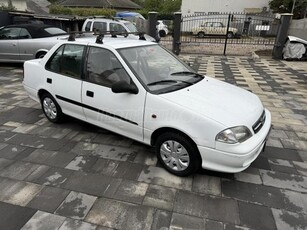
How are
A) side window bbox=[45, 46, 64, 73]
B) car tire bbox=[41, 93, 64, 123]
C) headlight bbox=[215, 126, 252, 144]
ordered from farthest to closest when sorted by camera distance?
car tire bbox=[41, 93, 64, 123] → side window bbox=[45, 46, 64, 73] → headlight bbox=[215, 126, 252, 144]

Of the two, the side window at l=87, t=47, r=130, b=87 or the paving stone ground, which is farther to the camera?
the side window at l=87, t=47, r=130, b=87

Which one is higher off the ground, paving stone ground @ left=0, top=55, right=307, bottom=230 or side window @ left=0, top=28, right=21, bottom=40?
side window @ left=0, top=28, right=21, bottom=40

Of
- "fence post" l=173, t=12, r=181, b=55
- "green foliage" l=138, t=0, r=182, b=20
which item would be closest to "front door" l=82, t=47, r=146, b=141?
"fence post" l=173, t=12, r=181, b=55

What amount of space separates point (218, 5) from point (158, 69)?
28.1m

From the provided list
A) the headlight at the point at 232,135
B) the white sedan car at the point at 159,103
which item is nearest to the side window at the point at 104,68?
the white sedan car at the point at 159,103

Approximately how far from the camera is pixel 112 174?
Answer: 3363 millimetres

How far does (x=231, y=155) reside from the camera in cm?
287

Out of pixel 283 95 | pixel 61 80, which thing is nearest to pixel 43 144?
pixel 61 80

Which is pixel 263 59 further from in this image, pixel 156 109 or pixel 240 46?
pixel 156 109

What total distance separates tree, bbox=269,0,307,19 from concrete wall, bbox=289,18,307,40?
51.6 ft

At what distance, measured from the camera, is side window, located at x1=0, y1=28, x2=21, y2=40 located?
30.1ft

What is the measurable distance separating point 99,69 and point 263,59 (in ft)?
35.8

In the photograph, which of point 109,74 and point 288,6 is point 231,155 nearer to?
point 109,74

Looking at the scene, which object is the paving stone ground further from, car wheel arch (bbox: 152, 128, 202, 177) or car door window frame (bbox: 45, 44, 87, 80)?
car door window frame (bbox: 45, 44, 87, 80)
